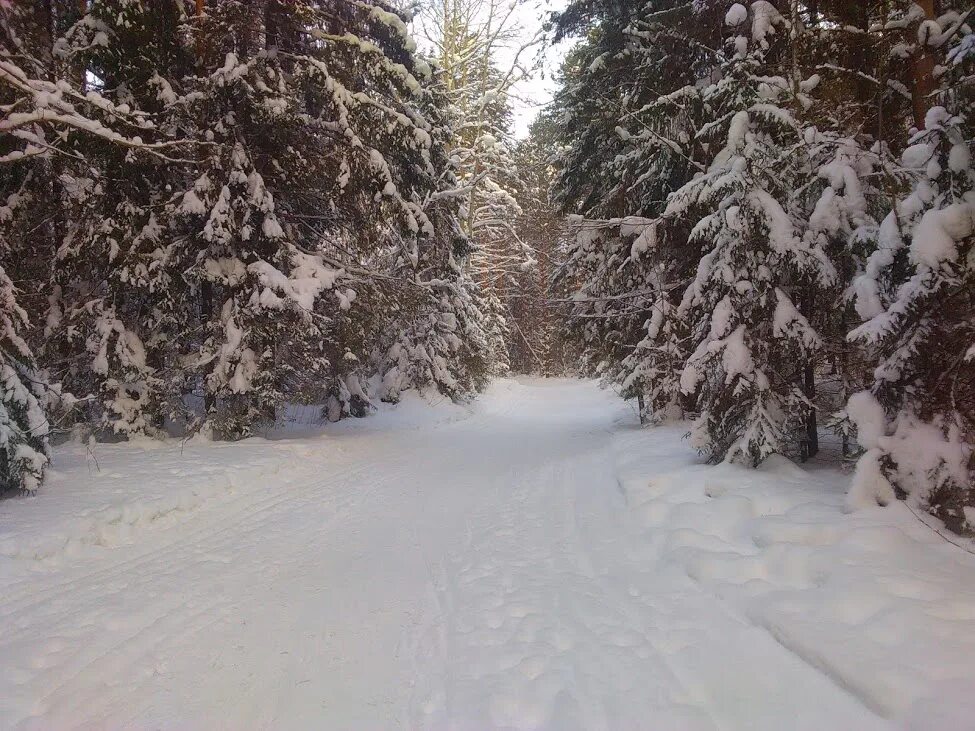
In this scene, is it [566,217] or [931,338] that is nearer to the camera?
[931,338]

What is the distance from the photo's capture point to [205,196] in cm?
888

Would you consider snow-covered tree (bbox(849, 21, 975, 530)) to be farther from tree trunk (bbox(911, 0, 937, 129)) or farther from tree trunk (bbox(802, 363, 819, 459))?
tree trunk (bbox(802, 363, 819, 459))

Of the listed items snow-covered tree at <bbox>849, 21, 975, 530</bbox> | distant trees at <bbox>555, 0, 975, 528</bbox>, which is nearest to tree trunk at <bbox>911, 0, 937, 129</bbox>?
distant trees at <bbox>555, 0, 975, 528</bbox>

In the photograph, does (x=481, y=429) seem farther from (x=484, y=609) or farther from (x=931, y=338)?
(x=931, y=338)

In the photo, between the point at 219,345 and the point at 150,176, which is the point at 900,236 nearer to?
the point at 219,345

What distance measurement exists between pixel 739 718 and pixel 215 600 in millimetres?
3368

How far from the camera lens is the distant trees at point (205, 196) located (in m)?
8.67

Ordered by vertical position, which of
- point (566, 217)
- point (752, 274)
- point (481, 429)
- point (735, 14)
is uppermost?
point (735, 14)

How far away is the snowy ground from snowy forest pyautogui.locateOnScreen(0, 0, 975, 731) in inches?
1.0

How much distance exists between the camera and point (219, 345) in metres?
9.07

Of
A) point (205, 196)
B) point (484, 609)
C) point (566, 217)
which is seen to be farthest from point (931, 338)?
point (205, 196)

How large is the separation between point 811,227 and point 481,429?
992cm

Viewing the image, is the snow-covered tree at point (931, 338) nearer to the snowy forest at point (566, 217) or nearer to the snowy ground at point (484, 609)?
the snowy forest at point (566, 217)

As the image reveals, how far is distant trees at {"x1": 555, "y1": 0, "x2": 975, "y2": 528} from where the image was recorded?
3943 mm
